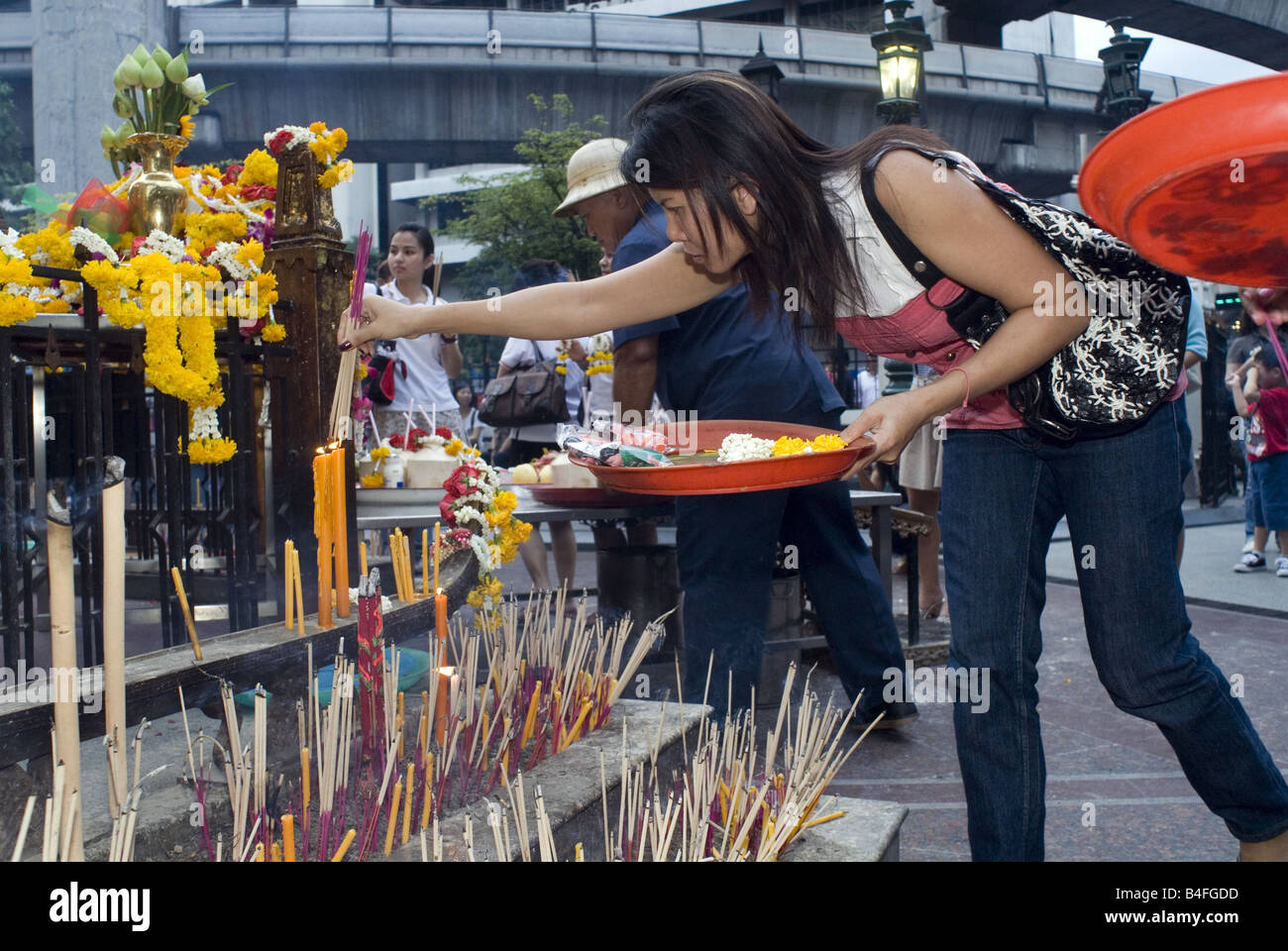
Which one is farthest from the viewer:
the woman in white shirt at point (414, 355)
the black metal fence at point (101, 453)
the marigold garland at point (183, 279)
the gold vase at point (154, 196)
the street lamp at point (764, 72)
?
the street lamp at point (764, 72)

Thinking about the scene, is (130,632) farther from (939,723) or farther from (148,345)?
(939,723)

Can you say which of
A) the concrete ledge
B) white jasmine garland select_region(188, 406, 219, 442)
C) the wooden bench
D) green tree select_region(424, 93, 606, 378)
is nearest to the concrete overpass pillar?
green tree select_region(424, 93, 606, 378)

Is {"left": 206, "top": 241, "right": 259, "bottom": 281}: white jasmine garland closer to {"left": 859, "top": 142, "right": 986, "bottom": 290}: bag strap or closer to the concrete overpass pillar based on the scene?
{"left": 859, "top": 142, "right": 986, "bottom": 290}: bag strap

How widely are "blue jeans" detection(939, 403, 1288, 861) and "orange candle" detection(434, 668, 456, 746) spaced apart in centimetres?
107

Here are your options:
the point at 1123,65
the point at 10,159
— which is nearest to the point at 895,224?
the point at 1123,65

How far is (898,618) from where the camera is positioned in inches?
232

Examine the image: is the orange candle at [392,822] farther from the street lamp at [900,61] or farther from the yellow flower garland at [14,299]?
the street lamp at [900,61]

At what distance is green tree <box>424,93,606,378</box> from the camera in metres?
21.6

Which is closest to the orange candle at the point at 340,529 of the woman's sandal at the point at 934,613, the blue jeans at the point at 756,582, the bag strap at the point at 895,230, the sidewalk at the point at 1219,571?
the blue jeans at the point at 756,582

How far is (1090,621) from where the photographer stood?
7.38ft

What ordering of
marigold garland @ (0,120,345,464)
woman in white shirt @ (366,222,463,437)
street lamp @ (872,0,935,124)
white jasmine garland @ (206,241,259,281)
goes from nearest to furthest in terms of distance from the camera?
marigold garland @ (0,120,345,464) < white jasmine garland @ (206,241,259,281) < woman in white shirt @ (366,222,463,437) < street lamp @ (872,0,935,124)

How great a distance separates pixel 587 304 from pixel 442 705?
1.02m

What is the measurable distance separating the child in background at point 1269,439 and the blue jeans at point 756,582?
4.64 m

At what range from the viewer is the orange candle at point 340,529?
7.82ft
